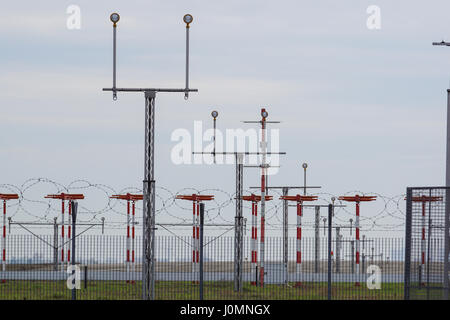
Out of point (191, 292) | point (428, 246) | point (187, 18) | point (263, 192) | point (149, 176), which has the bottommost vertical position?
point (191, 292)

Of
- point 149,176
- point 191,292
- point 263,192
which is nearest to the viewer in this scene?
point 149,176

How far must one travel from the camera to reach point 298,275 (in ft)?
120

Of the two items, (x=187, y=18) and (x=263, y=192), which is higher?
(x=187, y=18)

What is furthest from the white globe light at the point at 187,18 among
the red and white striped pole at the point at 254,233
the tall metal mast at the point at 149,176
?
the red and white striped pole at the point at 254,233

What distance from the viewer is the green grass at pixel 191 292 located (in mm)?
31328

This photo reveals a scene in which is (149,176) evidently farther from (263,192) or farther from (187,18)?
(263,192)

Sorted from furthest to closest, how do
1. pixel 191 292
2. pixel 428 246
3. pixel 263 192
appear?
pixel 263 192 → pixel 191 292 → pixel 428 246

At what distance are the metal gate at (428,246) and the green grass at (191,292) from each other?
597cm

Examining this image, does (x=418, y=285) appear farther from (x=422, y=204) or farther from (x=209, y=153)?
(x=209, y=153)

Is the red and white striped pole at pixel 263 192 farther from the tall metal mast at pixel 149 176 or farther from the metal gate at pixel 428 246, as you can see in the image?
the metal gate at pixel 428 246

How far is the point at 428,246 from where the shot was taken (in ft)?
81.9

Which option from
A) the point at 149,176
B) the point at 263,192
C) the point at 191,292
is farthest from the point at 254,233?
the point at 149,176

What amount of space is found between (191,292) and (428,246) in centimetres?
985
